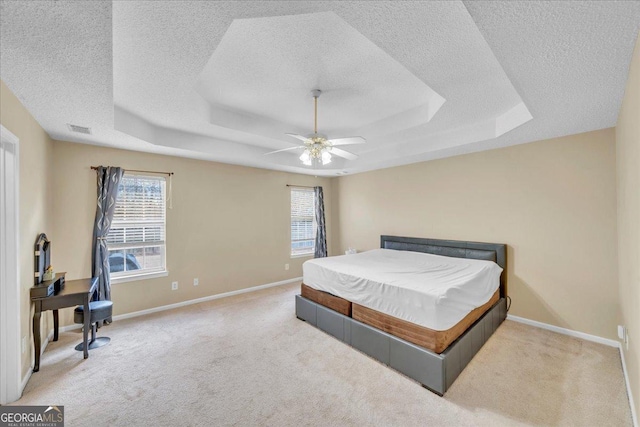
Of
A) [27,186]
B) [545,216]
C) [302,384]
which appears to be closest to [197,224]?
[27,186]

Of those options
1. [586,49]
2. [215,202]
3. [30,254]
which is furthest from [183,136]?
[586,49]

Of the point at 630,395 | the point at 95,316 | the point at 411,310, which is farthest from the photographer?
the point at 95,316

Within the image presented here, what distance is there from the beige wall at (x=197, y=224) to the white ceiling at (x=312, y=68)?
0.40 meters

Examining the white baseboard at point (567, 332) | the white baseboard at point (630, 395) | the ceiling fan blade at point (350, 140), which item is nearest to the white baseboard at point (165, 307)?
the ceiling fan blade at point (350, 140)

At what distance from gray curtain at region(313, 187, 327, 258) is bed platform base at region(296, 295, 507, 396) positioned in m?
2.47

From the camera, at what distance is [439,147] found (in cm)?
380

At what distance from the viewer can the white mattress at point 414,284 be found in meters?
2.25

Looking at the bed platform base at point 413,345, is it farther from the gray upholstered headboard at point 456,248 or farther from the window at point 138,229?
the window at point 138,229

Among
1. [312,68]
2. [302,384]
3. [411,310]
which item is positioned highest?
[312,68]

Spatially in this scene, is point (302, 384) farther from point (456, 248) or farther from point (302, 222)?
point (302, 222)

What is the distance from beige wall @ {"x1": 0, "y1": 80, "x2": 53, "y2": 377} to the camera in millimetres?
2017

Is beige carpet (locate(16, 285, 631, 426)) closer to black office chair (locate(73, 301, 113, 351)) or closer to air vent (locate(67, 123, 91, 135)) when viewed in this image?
black office chair (locate(73, 301, 113, 351))

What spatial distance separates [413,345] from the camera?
A: 2258 millimetres

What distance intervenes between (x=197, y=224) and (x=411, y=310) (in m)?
3.54
